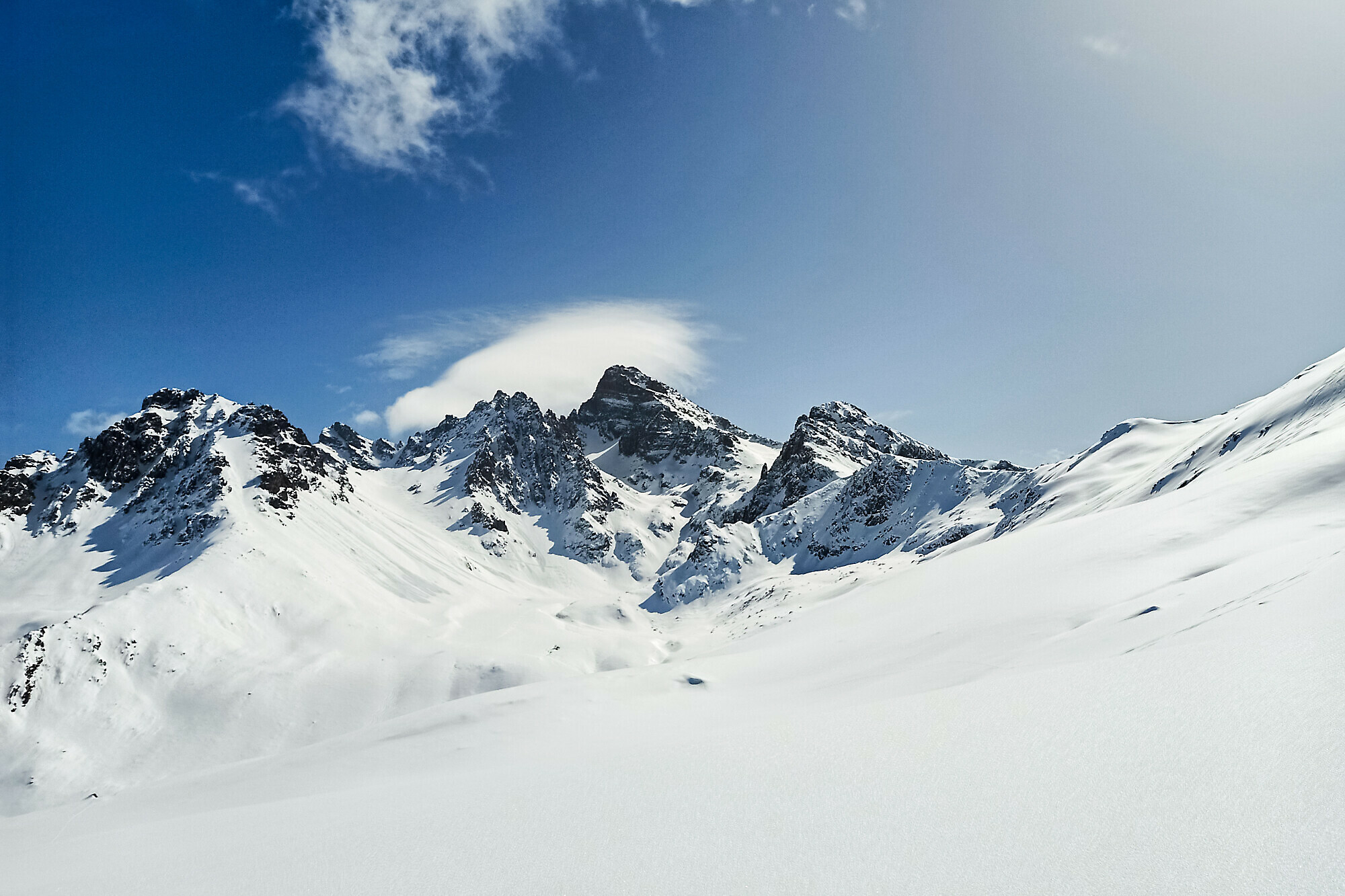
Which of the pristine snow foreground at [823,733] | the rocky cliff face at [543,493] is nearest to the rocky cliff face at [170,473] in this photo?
the rocky cliff face at [543,493]

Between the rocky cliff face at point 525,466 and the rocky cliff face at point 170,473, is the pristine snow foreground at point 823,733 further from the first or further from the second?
the rocky cliff face at point 525,466

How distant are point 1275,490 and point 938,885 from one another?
22179 mm

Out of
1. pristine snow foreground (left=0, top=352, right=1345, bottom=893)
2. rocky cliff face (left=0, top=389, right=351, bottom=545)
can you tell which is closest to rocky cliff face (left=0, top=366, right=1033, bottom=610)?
rocky cliff face (left=0, top=389, right=351, bottom=545)

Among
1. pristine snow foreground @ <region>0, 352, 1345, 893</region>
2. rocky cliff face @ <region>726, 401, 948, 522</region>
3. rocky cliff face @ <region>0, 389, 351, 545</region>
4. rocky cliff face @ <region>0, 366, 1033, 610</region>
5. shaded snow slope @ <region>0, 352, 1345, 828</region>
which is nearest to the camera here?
pristine snow foreground @ <region>0, 352, 1345, 893</region>

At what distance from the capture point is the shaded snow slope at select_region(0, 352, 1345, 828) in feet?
51.5

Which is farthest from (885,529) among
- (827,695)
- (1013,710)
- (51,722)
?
(51,722)

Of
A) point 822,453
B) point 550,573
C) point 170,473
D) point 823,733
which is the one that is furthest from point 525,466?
point 823,733

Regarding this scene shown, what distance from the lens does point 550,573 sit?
5266 inches

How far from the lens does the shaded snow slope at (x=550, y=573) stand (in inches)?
618

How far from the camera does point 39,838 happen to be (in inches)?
768

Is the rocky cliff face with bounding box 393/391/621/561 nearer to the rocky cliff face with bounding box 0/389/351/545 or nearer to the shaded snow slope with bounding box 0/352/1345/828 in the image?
the shaded snow slope with bounding box 0/352/1345/828

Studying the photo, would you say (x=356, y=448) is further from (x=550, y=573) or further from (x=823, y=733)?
(x=823, y=733)

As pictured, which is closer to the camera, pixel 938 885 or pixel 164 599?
pixel 938 885

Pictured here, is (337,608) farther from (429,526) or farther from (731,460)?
(731,460)
